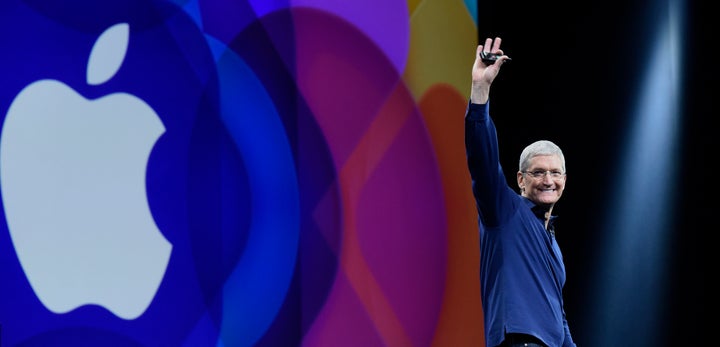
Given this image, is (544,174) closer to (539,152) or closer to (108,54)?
(539,152)

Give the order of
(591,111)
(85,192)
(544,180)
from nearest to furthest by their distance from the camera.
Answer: (544,180) → (85,192) → (591,111)

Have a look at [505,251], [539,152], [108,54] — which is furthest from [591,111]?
[108,54]

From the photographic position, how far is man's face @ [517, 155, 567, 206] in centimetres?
238

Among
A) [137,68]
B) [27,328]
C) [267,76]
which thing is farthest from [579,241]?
[27,328]

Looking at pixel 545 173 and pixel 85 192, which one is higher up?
pixel 85 192

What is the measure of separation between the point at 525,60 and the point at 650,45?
1.79 feet

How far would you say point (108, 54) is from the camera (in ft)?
8.50

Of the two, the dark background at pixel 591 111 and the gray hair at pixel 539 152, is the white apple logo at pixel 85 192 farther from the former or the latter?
the dark background at pixel 591 111

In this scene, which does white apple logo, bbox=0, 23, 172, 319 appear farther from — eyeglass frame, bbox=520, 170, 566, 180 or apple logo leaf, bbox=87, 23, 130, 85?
eyeglass frame, bbox=520, 170, 566, 180

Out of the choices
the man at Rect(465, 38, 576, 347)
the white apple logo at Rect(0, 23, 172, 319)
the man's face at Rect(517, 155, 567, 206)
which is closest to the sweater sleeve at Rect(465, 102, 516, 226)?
the man at Rect(465, 38, 576, 347)

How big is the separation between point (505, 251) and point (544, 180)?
272 millimetres

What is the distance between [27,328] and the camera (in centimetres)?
241

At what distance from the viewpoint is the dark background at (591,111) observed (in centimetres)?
371

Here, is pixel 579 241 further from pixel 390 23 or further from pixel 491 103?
pixel 390 23
